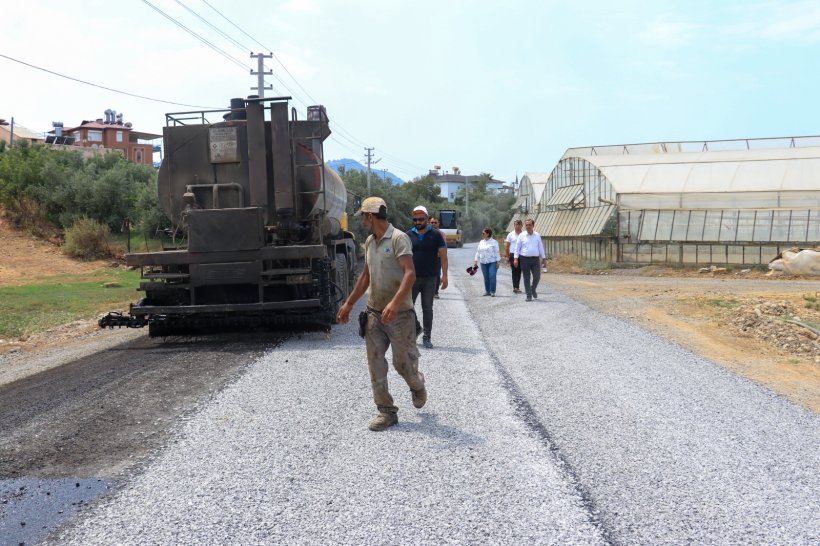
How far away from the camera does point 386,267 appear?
623 cm

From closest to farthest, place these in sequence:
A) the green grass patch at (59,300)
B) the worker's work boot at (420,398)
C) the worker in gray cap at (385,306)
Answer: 1. the worker in gray cap at (385,306)
2. the worker's work boot at (420,398)
3. the green grass patch at (59,300)

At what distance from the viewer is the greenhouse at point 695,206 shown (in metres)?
27.9

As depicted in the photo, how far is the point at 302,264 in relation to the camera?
11500 mm

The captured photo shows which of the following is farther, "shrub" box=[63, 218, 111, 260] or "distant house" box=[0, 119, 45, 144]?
"distant house" box=[0, 119, 45, 144]

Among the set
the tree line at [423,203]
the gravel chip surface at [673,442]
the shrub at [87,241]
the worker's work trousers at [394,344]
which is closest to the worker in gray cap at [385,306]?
the worker's work trousers at [394,344]

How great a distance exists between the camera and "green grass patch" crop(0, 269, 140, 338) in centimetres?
1544

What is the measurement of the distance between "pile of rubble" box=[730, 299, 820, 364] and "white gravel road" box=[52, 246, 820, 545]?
3.77 metres

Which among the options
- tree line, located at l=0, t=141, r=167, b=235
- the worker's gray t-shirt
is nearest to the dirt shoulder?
the worker's gray t-shirt

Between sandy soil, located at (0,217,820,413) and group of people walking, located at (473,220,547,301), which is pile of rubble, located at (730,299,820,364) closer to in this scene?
sandy soil, located at (0,217,820,413)

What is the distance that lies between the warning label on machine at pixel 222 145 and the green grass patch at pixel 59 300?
19.5 feet

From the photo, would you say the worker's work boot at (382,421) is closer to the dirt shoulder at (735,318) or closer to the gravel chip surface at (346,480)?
the gravel chip surface at (346,480)

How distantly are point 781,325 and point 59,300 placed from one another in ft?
52.5

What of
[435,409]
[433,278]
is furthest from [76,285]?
[435,409]

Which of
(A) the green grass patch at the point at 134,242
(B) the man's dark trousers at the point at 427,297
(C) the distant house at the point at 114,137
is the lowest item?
(A) the green grass patch at the point at 134,242
